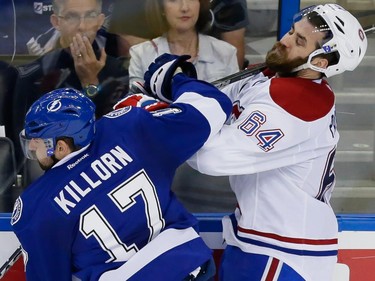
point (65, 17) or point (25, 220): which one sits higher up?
point (65, 17)

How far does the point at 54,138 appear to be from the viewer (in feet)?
6.54

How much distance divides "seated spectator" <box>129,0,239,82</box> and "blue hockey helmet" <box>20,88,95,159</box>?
60cm

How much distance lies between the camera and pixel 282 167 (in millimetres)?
2236

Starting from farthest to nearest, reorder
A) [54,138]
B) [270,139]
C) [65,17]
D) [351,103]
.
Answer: [351,103], [65,17], [270,139], [54,138]

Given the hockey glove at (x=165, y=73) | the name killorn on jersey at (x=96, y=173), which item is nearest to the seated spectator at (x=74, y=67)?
the hockey glove at (x=165, y=73)

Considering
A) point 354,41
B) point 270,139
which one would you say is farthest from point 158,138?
point 354,41

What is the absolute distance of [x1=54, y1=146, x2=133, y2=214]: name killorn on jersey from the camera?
1.99m

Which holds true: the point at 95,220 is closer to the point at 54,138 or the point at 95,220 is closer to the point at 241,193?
the point at 54,138

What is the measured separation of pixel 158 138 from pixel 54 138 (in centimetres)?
28

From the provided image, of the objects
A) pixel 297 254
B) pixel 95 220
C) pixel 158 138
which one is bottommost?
pixel 297 254

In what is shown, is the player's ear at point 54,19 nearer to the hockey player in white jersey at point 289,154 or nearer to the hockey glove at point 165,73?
the hockey glove at point 165,73

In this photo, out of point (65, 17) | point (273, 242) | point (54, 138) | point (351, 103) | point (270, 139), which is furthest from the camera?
point (351, 103)

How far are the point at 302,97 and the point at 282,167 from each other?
0.21 m

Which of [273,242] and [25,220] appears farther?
[273,242]
